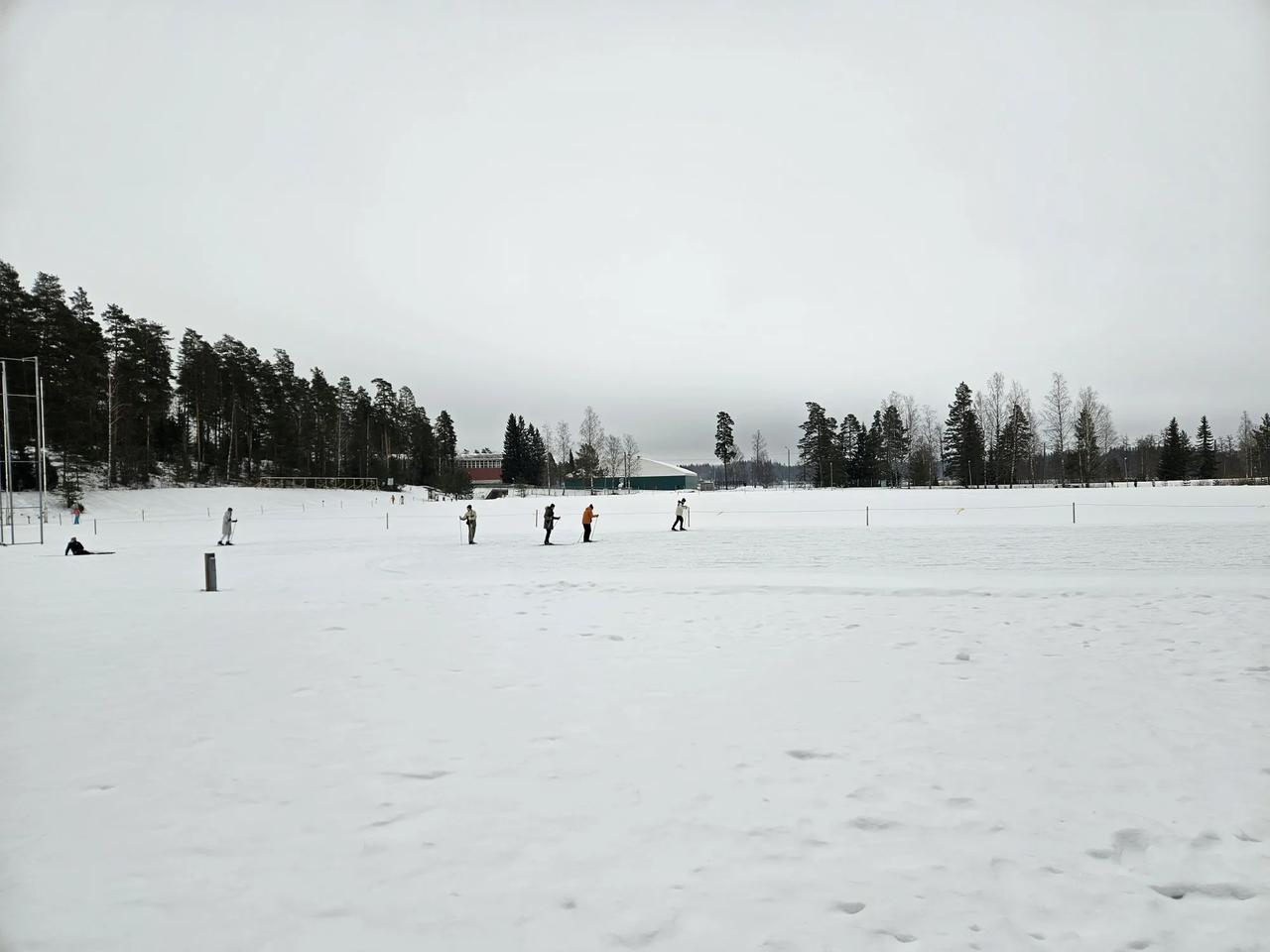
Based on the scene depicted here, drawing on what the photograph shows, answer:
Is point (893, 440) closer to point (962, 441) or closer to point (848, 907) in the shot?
point (962, 441)

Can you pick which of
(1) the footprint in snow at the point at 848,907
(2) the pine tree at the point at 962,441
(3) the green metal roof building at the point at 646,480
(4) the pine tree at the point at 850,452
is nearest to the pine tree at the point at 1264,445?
(2) the pine tree at the point at 962,441

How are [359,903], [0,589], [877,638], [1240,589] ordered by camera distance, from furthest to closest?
Result: 1. [0,589]
2. [1240,589]
3. [877,638]
4. [359,903]

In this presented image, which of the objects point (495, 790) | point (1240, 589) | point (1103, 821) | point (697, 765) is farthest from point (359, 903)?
point (1240, 589)

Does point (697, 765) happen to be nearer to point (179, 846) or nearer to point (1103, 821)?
point (1103, 821)

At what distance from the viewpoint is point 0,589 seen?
14.0m

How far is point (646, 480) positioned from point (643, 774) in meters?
116

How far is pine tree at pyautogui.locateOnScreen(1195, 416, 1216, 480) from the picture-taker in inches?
3834

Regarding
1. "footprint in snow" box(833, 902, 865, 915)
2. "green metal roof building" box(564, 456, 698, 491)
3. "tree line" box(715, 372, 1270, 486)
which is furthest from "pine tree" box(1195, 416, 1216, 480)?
"footprint in snow" box(833, 902, 865, 915)

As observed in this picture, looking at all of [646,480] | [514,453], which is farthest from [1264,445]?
[514,453]

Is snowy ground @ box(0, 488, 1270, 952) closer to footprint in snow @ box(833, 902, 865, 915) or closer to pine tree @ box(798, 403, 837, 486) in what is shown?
footprint in snow @ box(833, 902, 865, 915)

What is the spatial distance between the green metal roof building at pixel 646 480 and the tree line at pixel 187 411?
83.4ft

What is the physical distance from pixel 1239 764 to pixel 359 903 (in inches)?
230

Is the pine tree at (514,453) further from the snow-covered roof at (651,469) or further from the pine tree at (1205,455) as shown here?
the pine tree at (1205,455)

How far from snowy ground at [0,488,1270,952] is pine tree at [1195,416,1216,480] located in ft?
370
